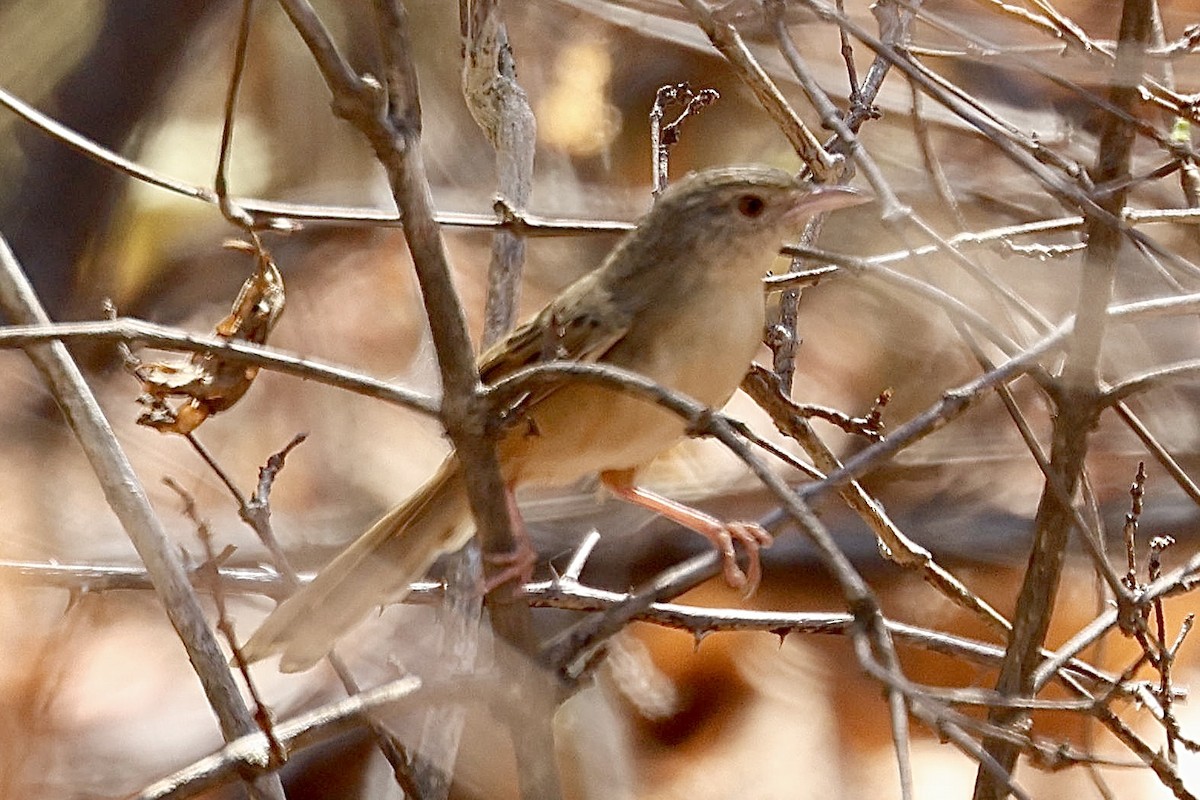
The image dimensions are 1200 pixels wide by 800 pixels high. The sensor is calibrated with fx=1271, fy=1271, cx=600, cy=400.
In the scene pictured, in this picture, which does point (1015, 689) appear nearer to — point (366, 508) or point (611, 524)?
point (611, 524)

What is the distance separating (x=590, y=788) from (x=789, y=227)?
7.89 feet

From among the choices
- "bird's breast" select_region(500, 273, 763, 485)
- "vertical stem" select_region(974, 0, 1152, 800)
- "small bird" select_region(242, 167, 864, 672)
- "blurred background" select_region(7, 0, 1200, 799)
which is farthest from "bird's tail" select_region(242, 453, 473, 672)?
"blurred background" select_region(7, 0, 1200, 799)

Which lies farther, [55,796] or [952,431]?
[952,431]

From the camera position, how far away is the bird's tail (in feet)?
6.35

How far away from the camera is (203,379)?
1685mm

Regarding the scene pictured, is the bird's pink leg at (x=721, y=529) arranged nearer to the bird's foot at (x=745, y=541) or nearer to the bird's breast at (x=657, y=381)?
the bird's foot at (x=745, y=541)

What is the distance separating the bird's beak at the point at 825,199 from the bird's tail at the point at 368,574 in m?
0.73

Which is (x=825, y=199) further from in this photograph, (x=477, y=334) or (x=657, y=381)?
(x=477, y=334)

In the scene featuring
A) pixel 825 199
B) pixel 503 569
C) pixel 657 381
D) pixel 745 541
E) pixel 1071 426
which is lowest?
pixel 503 569

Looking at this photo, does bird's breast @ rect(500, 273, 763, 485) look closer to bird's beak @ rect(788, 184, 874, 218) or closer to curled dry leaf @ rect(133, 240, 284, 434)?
bird's beak @ rect(788, 184, 874, 218)

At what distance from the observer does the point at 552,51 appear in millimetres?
5082

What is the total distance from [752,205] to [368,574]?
906 mm

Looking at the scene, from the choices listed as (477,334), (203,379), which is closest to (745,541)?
(203,379)

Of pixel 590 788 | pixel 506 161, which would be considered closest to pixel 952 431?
pixel 590 788
